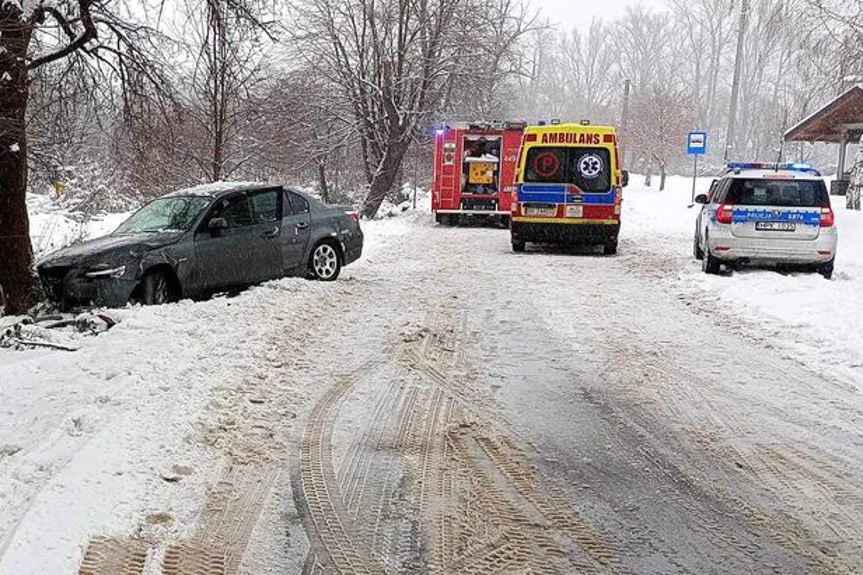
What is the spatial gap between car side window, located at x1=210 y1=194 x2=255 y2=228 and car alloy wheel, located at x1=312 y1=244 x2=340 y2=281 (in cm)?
137

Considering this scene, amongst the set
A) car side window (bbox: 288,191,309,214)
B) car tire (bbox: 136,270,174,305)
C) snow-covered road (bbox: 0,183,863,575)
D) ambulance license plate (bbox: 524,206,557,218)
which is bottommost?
snow-covered road (bbox: 0,183,863,575)

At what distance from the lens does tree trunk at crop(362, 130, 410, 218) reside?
28.5m

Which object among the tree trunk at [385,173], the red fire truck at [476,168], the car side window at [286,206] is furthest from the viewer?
the tree trunk at [385,173]

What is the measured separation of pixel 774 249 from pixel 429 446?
889cm

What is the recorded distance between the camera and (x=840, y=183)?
28.1 m

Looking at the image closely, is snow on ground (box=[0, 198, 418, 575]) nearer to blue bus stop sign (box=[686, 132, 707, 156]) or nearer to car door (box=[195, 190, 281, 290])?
car door (box=[195, 190, 281, 290])

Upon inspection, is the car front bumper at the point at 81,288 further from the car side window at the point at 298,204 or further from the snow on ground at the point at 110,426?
the car side window at the point at 298,204

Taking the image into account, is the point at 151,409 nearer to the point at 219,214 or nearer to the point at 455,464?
the point at 455,464

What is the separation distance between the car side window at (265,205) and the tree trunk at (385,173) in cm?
1788

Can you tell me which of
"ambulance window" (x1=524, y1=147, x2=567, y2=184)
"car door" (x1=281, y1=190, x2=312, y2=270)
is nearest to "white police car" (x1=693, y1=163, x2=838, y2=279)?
"ambulance window" (x1=524, y1=147, x2=567, y2=184)

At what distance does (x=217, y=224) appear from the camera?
941 cm

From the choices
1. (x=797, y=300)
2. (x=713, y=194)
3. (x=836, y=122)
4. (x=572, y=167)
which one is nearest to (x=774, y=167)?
(x=713, y=194)

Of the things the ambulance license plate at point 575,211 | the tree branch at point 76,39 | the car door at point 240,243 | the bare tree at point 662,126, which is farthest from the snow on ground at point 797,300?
the bare tree at point 662,126

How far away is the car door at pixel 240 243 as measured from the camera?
9.27 meters
